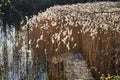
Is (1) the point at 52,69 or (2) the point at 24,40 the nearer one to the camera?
(1) the point at 52,69

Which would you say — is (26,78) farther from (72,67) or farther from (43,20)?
(43,20)

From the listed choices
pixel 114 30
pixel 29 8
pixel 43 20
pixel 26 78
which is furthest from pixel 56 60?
pixel 29 8

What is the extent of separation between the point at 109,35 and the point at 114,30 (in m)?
0.18

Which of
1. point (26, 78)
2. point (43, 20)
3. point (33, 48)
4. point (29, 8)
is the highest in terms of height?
point (29, 8)

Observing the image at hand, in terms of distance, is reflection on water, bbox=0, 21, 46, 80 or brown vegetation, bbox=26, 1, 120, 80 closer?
brown vegetation, bbox=26, 1, 120, 80

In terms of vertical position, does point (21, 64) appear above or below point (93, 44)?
below

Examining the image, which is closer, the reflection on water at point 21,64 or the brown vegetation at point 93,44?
the brown vegetation at point 93,44

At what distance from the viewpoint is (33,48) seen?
409 inches

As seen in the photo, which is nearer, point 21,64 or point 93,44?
point 93,44

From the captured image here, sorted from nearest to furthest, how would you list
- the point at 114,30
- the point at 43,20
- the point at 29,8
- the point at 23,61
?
the point at 114,30 → the point at 23,61 → the point at 43,20 → the point at 29,8

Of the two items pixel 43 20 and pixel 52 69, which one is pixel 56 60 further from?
pixel 43 20

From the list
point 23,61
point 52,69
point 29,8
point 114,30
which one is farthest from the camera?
point 29,8

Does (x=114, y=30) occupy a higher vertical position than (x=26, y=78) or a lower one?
higher

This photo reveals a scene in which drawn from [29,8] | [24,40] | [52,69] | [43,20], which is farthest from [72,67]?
[29,8]
